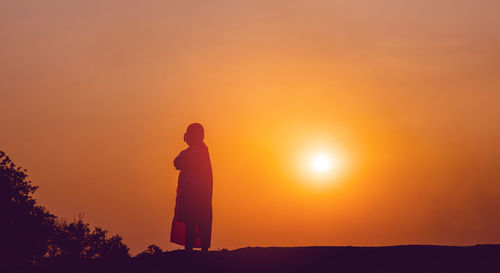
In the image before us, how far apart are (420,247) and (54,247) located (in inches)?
1776

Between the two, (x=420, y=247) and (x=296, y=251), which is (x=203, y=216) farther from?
(x=420, y=247)

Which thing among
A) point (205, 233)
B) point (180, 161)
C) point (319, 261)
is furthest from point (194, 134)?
point (319, 261)

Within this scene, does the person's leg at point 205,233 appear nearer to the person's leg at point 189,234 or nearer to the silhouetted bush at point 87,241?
the person's leg at point 189,234

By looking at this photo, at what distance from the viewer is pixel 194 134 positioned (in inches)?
875

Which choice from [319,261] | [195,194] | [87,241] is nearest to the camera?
[319,261]

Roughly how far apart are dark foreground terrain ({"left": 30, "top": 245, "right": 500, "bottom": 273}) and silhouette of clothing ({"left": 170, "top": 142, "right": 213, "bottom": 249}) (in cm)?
110

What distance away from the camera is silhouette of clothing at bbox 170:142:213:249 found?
2255 cm

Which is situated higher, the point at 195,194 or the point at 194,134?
the point at 194,134

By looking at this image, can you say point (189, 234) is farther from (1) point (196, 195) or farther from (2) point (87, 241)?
(2) point (87, 241)

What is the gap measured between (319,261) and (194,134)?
490cm

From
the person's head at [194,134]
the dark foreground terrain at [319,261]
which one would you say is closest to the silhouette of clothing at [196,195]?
the person's head at [194,134]

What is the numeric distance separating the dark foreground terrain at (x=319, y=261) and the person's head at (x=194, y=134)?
113 inches

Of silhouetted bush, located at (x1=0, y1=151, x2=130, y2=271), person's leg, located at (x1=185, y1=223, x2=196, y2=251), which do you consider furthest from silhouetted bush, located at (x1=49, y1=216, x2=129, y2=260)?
person's leg, located at (x1=185, y1=223, x2=196, y2=251)

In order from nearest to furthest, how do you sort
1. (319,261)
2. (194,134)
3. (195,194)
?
(319,261) → (194,134) → (195,194)
